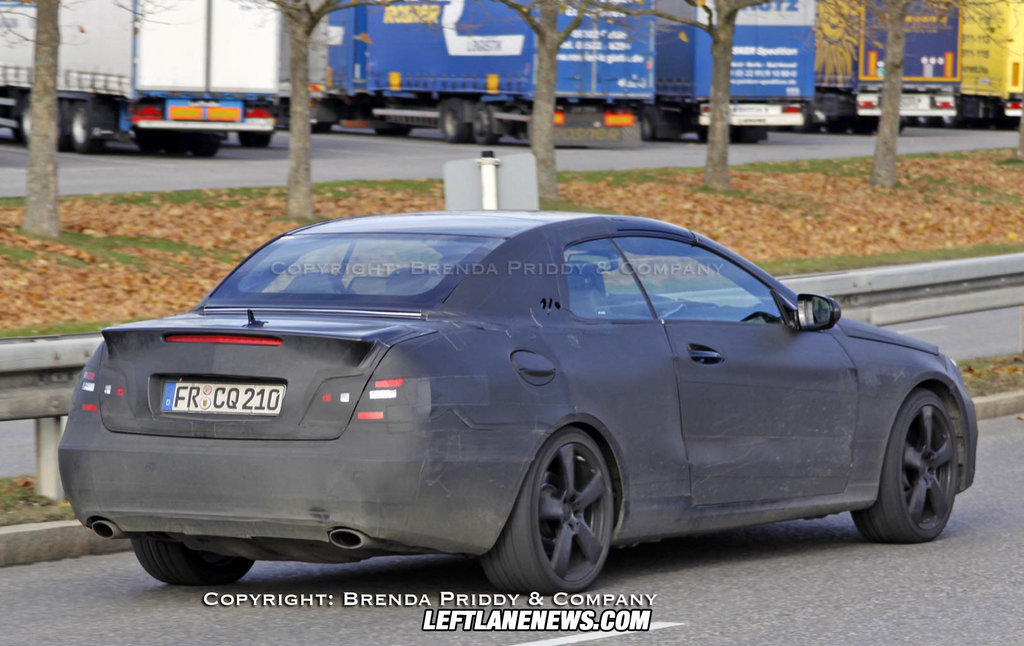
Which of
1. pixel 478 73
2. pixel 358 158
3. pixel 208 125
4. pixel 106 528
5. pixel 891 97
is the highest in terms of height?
pixel 478 73

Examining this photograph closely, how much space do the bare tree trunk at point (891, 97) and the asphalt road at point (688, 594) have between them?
22.2 meters

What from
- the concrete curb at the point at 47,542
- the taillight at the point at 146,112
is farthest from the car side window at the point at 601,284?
the taillight at the point at 146,112

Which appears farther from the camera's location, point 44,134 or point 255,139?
point 255,139

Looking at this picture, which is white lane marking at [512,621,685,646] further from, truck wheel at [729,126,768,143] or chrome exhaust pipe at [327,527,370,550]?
truck wheel at [729,126,768,143]

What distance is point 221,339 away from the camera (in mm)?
5906

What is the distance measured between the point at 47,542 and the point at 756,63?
1319 inches

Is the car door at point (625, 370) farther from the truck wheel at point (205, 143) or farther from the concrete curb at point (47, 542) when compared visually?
the truck wheel at point (205, 143)

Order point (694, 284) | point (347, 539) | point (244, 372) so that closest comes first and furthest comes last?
point (347, 539) → point (244, 372) → point (694, 284)

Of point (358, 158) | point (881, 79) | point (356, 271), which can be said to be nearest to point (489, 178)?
point (356, 271)

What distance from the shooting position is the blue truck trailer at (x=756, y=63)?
3847 centimetres

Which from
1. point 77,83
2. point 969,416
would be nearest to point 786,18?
point 77,83

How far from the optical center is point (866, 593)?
6492 mm

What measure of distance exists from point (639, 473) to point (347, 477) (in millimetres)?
1338

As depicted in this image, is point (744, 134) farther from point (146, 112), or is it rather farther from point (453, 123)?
point (146, 112)
